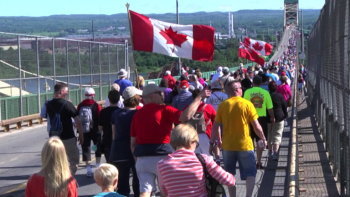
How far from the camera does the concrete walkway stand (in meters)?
11.5

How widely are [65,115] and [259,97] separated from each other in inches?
155

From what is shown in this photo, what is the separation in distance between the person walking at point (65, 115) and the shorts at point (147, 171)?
2615 mm

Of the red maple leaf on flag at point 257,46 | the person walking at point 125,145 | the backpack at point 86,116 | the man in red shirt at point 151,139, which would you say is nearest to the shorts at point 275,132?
the backpack at point 86,116

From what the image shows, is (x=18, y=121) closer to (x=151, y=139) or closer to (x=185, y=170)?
(x=151, y=139)

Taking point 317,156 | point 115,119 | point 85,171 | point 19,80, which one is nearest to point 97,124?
point 85,171

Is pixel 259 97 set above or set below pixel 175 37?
below

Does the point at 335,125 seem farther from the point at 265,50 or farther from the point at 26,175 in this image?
the point at 265,50

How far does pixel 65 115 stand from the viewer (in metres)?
10.5

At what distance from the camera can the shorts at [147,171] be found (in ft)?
25.9

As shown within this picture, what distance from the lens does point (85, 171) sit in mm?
13359

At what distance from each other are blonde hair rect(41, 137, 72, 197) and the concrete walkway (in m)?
6.36

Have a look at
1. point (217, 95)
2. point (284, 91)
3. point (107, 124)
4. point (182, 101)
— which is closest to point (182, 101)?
point (182, 101)

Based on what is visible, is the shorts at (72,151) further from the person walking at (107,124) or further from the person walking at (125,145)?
the person walking at (125,145)

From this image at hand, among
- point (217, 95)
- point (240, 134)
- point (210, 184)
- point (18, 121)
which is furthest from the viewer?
point (18, 121)
